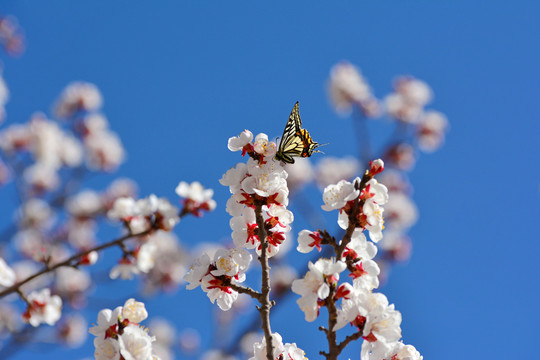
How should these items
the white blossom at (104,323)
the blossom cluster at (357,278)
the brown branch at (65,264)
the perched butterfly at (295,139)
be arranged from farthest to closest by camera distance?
1. the brown branch at (65,264)
2. the perched butterfly at (295,139)
3. the white blossom at (104,323)
4. the blossom cluster at (357,278)

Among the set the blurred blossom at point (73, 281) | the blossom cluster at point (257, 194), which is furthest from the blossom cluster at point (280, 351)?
the blurred blossom at point (73, 281)

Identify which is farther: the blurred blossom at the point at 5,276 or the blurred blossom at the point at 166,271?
the blurred blossom at the point at 166,271

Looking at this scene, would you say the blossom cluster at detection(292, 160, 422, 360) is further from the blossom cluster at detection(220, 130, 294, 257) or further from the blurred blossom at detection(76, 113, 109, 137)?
the blurred blossom at detection(76, 113, 109, 137)

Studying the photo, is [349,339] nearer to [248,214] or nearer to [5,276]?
[248,214]

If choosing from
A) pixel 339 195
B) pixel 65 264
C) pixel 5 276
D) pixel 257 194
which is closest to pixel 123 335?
pixel 257 194

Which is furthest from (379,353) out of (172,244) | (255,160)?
(172,244)

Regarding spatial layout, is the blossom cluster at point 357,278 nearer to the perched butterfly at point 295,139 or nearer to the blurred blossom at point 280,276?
the perched butterfly at point 295,139
